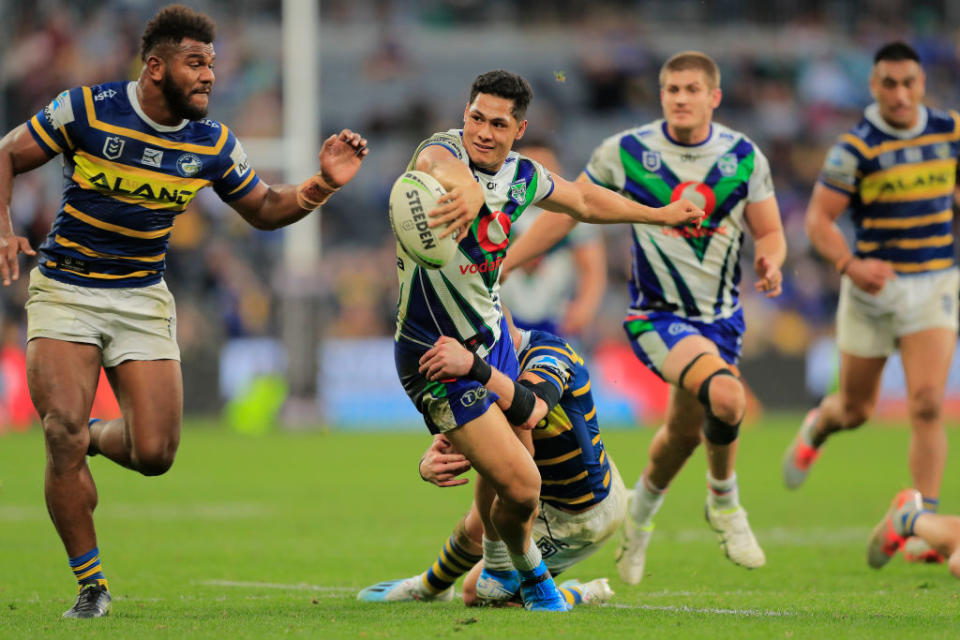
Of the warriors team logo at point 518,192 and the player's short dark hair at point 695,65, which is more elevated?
the player's short dark hair at point 695,65

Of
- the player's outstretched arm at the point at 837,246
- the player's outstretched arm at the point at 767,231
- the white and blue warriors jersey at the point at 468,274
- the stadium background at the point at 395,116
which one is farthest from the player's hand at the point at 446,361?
the stadium background at the point at 395,116

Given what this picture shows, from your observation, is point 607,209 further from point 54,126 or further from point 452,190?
point 54,126

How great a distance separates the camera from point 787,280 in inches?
879

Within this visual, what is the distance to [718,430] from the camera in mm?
7641

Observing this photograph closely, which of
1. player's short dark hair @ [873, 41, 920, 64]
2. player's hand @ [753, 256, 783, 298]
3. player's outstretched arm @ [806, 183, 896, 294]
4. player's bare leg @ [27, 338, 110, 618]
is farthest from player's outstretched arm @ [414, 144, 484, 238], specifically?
player's short dark hair @ [873, 41, 920, 64]

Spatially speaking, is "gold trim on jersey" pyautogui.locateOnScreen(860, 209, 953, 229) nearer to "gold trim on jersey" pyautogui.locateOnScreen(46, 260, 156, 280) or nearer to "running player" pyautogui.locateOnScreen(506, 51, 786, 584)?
"running player" pyautogui.locateOnScreen(506, 51, 786, 584)

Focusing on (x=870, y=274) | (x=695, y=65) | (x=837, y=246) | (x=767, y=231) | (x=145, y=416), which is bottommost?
(x=145, y=416)

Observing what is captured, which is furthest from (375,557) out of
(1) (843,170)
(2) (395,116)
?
(2) (395,116)

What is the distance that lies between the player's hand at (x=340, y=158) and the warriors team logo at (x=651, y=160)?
7.17 feet

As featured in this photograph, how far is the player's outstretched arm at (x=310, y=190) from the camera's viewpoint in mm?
6398

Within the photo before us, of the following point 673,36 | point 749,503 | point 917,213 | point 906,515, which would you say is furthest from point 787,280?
point 906,515

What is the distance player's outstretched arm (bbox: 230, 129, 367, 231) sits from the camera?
6398 millimetres

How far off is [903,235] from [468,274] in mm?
3948

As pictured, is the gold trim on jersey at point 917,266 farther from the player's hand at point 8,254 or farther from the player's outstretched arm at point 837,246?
the player's hand at point 8,254
